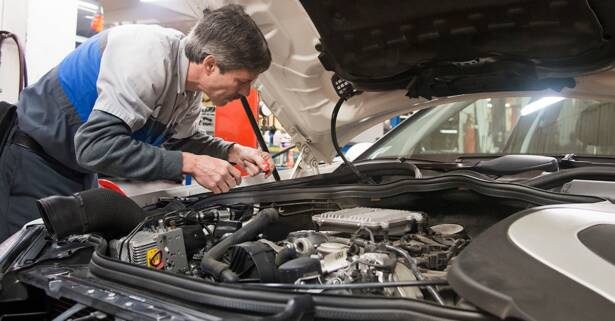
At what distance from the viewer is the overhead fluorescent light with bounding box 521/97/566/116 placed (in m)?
1.84

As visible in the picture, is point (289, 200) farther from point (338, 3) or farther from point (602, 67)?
point (602, 67)

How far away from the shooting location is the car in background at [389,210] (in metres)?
0.72

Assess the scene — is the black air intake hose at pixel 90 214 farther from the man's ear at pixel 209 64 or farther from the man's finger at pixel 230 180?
the man's ear at pixel 209 64

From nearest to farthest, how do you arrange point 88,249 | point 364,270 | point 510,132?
point 364,270, point 88,249, point 510,132

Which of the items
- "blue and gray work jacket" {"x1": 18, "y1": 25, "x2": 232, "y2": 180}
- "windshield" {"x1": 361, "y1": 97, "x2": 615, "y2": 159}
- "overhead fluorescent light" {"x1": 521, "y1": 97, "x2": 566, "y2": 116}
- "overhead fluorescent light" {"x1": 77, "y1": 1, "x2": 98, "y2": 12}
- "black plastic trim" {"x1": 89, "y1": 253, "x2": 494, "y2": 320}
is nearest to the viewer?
"black plastic trim" {"x1": 89, "y1": 253, "x2": 494, "y2": 320}

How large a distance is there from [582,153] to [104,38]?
171 cm

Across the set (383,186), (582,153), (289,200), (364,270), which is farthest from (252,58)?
(582,153)

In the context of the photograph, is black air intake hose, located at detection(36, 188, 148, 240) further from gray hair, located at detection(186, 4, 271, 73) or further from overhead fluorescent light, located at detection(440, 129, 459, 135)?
overhead fluorescent light, located at detection(440, 129, 459, 135)

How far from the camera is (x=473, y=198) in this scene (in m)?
1.27

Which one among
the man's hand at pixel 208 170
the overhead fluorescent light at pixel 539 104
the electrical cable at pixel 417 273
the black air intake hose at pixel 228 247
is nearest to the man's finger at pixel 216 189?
the man's hand at pixel 208 170

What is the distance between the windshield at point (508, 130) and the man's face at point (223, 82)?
0.67m

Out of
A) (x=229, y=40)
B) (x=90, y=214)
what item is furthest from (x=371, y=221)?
(x=229, y=40)

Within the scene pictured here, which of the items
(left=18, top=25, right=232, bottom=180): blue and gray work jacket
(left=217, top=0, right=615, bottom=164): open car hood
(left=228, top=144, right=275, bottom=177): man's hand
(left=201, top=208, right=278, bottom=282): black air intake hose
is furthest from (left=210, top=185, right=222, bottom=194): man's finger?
(left=217, top=0, right=615, bottom=164): open car hood

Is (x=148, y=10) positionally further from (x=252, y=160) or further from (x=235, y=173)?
(x=235, y=173)
